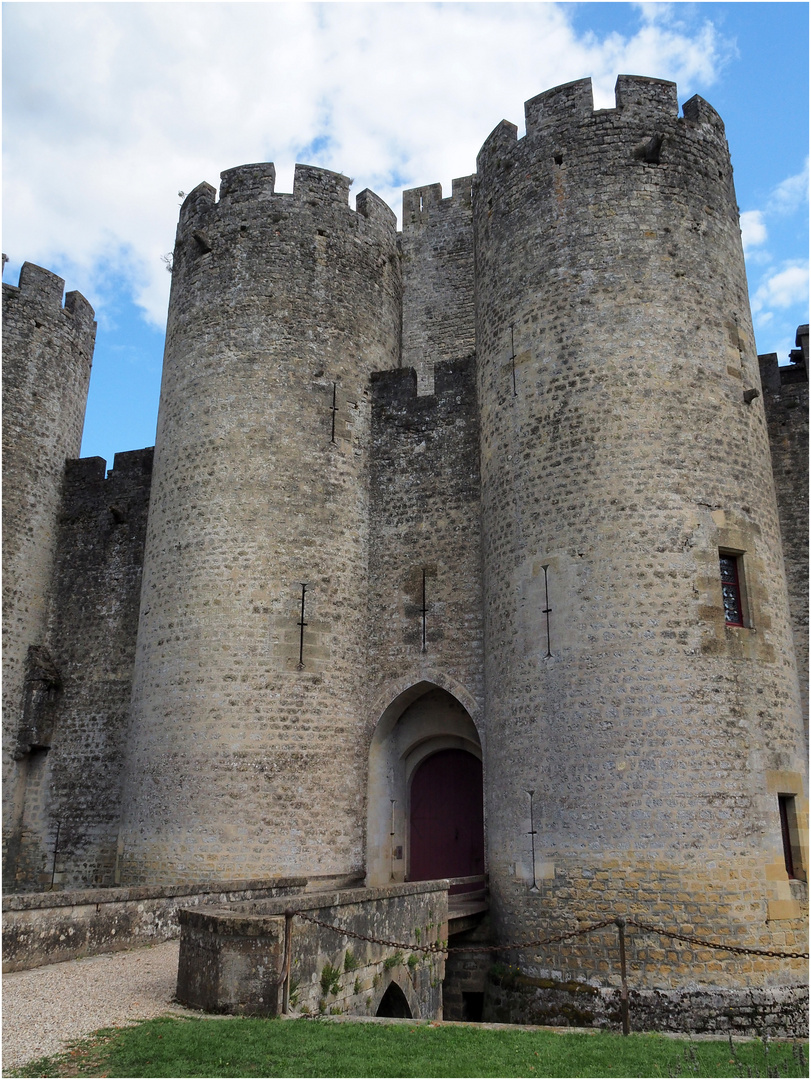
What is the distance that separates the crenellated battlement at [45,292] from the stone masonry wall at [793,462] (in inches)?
548

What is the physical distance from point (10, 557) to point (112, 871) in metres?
6.28

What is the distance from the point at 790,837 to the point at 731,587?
3052mm

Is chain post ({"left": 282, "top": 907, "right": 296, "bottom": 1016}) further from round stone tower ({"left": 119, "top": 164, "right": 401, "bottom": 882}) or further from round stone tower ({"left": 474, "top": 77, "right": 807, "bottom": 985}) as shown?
round stone tower ({"left": 119, "top": 164, "right": 401, "bottom": 882})

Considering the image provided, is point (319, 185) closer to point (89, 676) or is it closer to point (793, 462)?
point (793, 462)

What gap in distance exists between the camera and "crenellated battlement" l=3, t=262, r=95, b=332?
1789 cm

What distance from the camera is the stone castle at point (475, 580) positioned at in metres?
10.2

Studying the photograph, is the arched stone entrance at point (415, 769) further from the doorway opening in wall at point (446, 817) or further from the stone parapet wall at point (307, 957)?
the stone parapet wall at point (307, 957)

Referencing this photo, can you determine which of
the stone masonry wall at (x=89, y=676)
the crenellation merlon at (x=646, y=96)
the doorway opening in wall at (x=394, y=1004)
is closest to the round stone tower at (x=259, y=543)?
the stone masonry wall at (x=89, y=676)

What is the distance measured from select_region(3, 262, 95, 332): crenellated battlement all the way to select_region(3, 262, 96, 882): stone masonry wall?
2 cm

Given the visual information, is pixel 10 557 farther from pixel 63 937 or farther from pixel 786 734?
pixel 786 734

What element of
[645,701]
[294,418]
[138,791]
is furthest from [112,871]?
[645,701]

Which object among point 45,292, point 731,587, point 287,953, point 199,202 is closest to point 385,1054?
point 287,953

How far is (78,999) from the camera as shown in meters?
6.60

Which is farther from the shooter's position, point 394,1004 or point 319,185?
point 319,185
